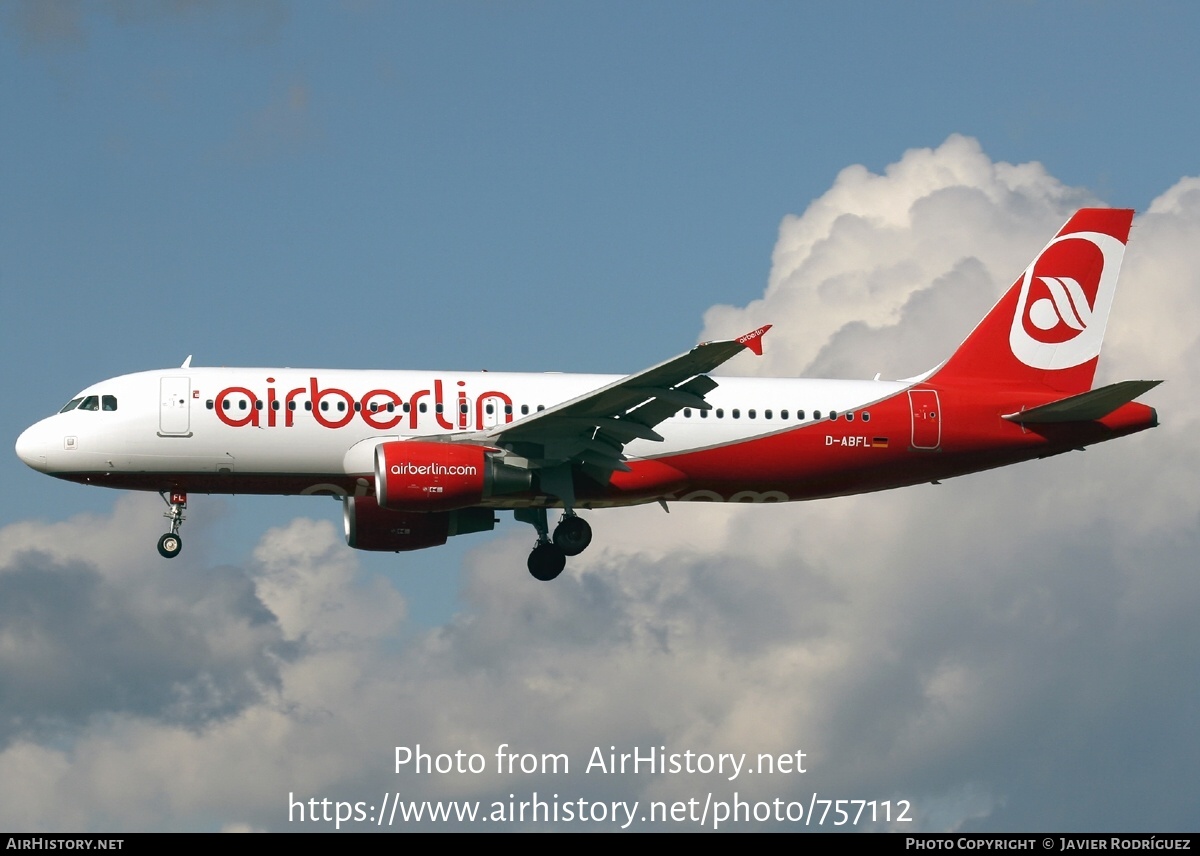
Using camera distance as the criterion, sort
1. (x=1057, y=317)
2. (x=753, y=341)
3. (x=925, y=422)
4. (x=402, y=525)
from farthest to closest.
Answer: (x=1057, y=317), (x=402, y=525), (x=925, y=422), (x=753, y=341)

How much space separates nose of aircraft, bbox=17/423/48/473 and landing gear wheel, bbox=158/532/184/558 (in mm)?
3360

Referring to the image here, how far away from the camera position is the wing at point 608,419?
45656mm

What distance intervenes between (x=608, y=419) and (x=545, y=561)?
6.25 metres

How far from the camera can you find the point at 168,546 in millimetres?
48906

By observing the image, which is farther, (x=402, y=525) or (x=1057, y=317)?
(x=1057, y=317)

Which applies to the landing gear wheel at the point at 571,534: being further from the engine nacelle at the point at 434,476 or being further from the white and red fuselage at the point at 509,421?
the engine nacelle at the point at 434,476

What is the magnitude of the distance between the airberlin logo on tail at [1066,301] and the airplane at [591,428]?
56 mm

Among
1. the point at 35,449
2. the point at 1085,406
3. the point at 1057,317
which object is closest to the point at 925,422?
the point at 1085,406

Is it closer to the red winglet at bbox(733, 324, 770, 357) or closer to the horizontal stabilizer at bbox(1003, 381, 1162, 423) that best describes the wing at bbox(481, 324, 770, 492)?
the red winglet at bbox(733, 324, 770, 357)

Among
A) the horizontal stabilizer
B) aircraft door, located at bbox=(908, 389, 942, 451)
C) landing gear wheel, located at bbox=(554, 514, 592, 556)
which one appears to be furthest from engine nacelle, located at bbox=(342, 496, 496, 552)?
the horizontal stabilizer

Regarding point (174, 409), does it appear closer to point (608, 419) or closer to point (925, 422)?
point (608, 419)

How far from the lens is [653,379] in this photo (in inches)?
1797

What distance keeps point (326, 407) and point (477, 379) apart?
13.7 ft

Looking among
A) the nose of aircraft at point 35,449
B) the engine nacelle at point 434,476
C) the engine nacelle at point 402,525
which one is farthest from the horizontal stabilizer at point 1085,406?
the nose of aircraft at point 35,449
